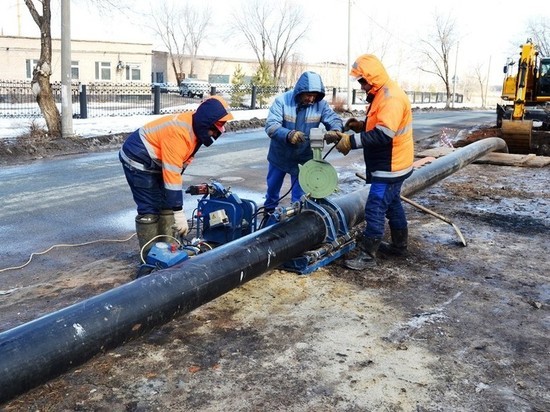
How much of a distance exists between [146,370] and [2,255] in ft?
9.35

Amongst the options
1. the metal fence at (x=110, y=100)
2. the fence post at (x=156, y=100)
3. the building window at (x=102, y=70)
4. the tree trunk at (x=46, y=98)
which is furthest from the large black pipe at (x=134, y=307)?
the building window at (x=102, y=70)

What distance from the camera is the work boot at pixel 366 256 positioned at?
15.5ft

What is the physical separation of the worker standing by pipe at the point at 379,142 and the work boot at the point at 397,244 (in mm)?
333

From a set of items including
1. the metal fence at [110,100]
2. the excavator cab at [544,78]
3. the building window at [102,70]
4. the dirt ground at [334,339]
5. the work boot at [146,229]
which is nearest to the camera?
the dirt ground at [334,339]

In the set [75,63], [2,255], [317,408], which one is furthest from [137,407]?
[75,63]

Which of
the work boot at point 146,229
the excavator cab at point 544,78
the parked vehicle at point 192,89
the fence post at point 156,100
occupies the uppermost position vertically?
the parked vehicle at point 192,89

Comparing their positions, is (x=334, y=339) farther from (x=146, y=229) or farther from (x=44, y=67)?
(x=44, y=67)

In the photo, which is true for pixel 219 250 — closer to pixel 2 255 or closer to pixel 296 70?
pixel 2 255

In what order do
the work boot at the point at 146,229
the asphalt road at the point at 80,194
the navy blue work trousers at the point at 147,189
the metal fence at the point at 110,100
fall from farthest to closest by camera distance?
the metal fence at the point at 110,100, the asphalt road at the point at 80,194, the work boot at the point at 146,229, the navy blue work trousers at the point at 147,189

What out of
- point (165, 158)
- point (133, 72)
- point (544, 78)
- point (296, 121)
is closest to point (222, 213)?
point (165, 158)

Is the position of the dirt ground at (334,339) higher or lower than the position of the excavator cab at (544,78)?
lower

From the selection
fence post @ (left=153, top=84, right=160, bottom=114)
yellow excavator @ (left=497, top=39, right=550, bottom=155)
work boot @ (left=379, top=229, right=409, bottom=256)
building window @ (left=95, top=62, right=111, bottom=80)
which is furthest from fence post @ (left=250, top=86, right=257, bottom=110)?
work boot @ (left=379, top=229, right=409, bottom=256)

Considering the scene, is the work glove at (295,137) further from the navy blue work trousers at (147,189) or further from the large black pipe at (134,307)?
the navy blue work trousers at (147,189)

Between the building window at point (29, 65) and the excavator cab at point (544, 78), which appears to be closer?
the excavator cab at point (544, 78)
